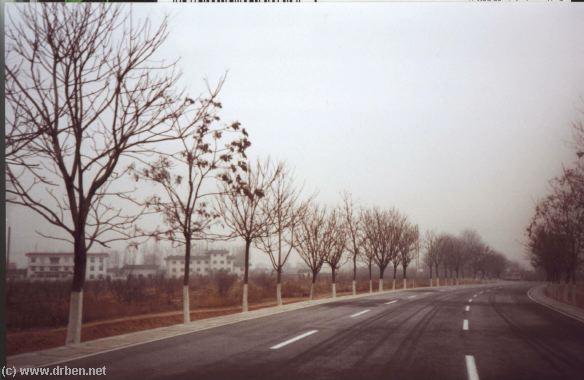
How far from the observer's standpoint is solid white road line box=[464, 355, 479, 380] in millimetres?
7543

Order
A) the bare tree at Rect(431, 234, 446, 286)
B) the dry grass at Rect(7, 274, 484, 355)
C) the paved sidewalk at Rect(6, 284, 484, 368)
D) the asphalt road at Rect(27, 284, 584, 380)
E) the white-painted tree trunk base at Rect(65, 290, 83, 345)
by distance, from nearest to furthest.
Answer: the asphalt road at Rect(27, 284, 584, 380) < the paved sidewalk at Rect(6, 284, 484, 368) < the white-painted tree trunk base at Rect(65, 290, 83, 345) < the dry grass at Rect(7, 274, 484, 355) < the bare tree at Rect(431, 234, 446, 286)

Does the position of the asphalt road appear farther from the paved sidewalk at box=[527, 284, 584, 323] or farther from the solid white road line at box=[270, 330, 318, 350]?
the paved sidewalk at box=[527, 284, 584, 323]

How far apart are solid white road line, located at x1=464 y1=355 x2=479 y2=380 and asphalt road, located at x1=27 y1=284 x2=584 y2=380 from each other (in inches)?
0.7

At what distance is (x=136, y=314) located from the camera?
25594 millimetres

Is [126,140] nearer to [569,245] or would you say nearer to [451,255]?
[569,245]

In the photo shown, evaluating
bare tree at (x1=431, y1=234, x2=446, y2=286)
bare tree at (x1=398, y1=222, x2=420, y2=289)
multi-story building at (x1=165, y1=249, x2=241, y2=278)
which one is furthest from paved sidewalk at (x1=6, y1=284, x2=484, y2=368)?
multi-story building at (x1=165, y1=249, x2=241, y2=278)

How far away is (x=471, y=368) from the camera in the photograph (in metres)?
8.10

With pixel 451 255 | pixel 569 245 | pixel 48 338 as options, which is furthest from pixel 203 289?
pixel 451 255

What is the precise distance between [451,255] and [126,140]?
255 feet

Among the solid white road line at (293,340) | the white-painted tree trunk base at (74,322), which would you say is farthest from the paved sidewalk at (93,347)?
the solid white road line at (293,340)

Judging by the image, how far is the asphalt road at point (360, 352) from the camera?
7742mm

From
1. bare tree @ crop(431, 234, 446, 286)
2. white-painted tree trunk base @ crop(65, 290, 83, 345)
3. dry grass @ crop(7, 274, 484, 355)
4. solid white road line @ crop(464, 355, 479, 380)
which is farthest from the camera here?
bare tree @ crop(431, 234, 446, 286)

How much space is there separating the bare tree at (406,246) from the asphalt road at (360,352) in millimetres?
36818

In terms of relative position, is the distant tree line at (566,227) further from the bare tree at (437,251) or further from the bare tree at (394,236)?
the bare tree at (437,251)
